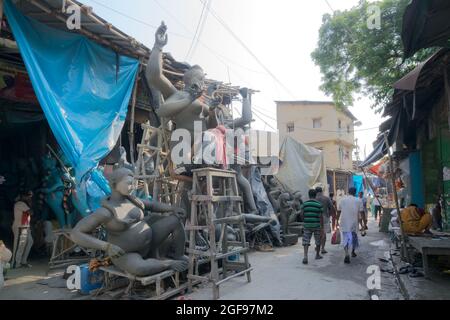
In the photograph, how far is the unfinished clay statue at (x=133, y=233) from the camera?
12.7ft

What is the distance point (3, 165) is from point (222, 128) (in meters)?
5.52

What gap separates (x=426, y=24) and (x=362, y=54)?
16.6 ft

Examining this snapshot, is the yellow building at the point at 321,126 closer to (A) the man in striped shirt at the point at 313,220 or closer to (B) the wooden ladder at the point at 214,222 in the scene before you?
(A) the man in striped shirt at the point at 313,220

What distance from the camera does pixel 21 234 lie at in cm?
624

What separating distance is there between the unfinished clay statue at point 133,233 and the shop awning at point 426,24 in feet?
12.2

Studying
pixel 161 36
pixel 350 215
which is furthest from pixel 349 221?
pixel 161 36

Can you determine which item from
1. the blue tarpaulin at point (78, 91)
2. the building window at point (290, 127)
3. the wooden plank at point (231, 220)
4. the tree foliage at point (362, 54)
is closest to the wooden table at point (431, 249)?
the wooden plank at point (231, 220)

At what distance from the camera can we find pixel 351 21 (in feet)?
33.4

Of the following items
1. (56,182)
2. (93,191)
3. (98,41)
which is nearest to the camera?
(93,191)

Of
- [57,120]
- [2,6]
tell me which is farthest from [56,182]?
[2,6]

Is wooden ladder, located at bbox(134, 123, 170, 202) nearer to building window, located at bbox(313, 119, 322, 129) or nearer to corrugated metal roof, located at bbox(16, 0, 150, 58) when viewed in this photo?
corrugated metal roof, located at bbox(16, 0, 150, 58)

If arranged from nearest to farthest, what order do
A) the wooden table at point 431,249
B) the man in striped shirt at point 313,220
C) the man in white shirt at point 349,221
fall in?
the wooden table at point 431,249
the man in white shirt at point 349,221
the man in striped shirt at point 313,220

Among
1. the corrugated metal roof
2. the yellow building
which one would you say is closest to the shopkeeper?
the corrugated metal roof

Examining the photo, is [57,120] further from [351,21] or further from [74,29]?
[351,21]
